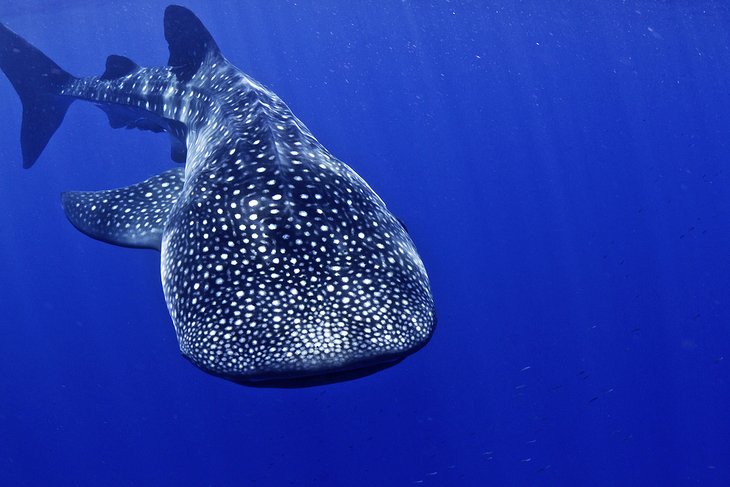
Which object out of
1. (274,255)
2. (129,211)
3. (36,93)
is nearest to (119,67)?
(36,93)

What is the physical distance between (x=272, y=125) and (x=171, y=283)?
4.29 feet

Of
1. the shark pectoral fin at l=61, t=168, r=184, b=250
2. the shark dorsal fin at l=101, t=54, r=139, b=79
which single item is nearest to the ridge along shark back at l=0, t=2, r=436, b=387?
the shark pectoral fin at l=61, t=168, r=184, b=250

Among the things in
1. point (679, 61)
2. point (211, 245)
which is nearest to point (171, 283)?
point (211, 245)

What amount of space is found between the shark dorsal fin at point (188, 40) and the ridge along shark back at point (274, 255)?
1013 mm

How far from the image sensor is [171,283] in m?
3.44

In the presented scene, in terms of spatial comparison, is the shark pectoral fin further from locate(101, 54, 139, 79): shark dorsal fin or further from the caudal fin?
the caudal fin

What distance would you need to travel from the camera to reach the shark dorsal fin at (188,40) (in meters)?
5.80

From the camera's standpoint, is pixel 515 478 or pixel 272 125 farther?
pixel 515 478

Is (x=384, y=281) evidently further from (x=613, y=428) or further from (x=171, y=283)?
(x=613, y=428)

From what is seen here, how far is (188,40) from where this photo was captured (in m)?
5.89

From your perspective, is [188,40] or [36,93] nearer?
[188,40]

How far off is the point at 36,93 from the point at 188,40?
3.16 meters

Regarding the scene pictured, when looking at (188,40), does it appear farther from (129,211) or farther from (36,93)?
(36,93)

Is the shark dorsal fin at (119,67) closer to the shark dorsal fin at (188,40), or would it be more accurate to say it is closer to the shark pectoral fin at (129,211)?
the shark dorsal fin at (188,40)
